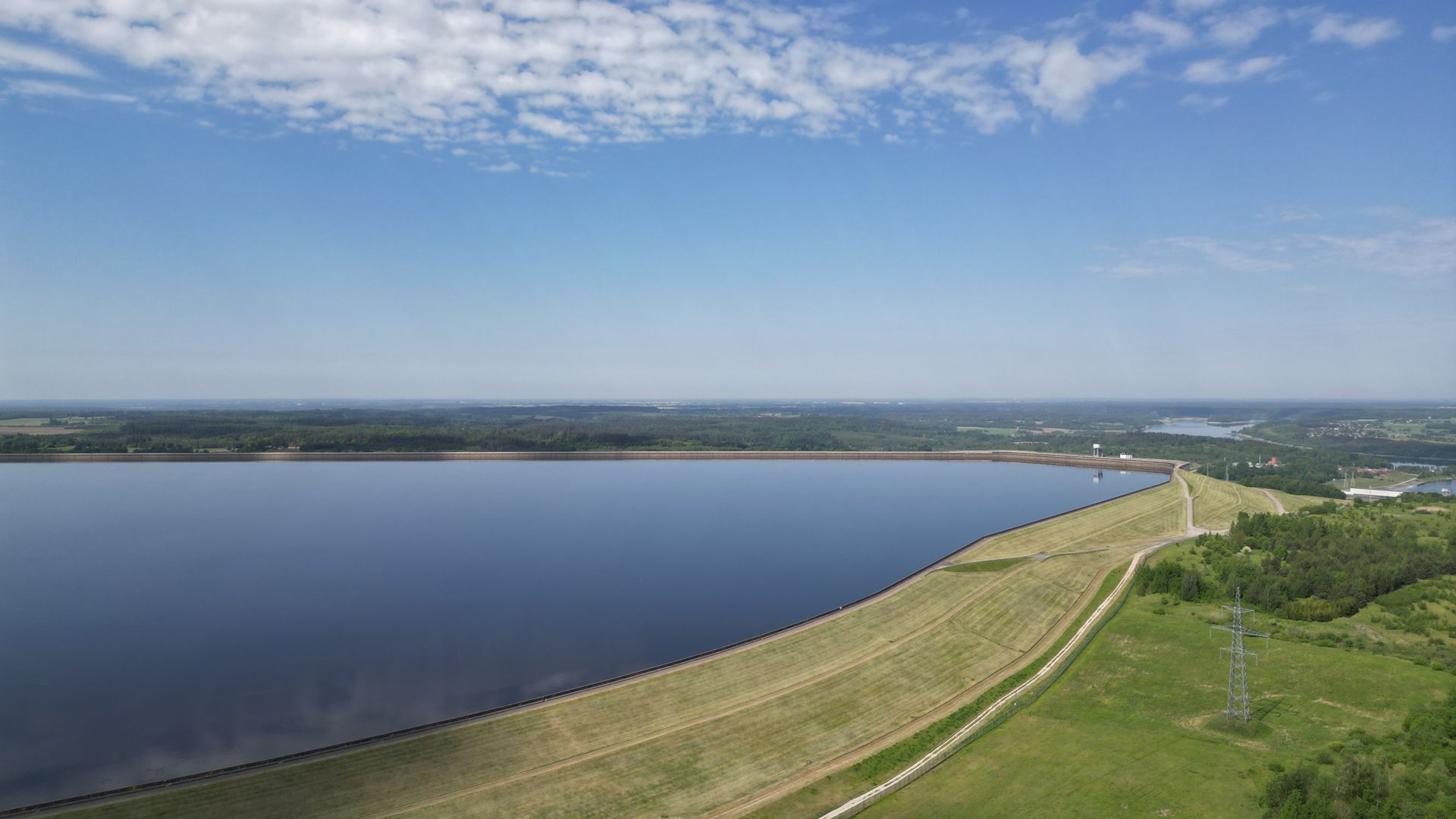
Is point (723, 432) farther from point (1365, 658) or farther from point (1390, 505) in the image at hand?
point (1365, 658)

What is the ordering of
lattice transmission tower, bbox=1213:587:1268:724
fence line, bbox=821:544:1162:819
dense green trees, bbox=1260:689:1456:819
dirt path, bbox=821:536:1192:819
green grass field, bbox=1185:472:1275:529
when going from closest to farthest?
1. dense green trees, bbox=1260:689:1456:819
2. dirt path, bbox=821:536:1192:819
3. fence line, bbox=821:544:1162:819
4. lattice transmission tower, bbox=1213:587:1268:724
5. green grass field, bbox=1185:472:1275:529

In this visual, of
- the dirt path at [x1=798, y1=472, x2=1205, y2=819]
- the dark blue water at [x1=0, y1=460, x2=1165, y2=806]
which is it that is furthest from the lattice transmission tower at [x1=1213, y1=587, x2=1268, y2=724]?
the dark blue water at [x1=0, y1=460, x2=1165, y2=806]

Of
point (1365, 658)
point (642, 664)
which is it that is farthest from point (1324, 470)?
point (642, 664)

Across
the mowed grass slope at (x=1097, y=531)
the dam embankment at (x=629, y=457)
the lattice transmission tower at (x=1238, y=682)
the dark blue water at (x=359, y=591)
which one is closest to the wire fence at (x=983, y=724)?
the lattice transmission tower at (x=1238, y=682)

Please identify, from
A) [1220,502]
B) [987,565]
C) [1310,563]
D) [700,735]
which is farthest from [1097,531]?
[700,735]

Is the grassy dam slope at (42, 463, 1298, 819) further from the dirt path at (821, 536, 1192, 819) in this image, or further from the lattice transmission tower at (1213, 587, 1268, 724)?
the lattice transmission tower at (1213, 587, 1268, 724)

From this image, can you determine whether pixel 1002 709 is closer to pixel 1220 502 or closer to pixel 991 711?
pixel 991 711

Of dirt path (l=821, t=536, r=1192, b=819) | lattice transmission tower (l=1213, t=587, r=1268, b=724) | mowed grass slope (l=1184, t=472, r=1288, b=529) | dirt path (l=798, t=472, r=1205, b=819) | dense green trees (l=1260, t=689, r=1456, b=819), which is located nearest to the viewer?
dense green trees (l=1260, t=689, r=1456, b=819)
